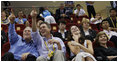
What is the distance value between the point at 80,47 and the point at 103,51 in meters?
0.24

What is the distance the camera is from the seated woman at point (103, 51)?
1304mm

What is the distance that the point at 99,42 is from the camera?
1.50m

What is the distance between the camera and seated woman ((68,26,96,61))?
1160 millimetres

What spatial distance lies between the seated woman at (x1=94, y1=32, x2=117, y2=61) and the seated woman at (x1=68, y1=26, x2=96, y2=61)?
Answer: 0.08 metres

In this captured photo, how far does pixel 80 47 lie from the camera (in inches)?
51.1

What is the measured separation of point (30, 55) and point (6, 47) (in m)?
0.29

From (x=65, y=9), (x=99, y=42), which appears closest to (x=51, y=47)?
(x=99, y=42)

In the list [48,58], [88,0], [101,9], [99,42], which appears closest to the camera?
[48,58]

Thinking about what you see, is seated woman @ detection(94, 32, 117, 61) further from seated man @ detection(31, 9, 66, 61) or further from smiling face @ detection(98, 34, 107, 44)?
seated man @ detection(31, 9, 66, 61)

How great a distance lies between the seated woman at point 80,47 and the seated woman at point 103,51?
0.27 feet

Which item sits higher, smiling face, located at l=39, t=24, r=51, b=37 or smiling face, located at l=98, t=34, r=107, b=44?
smiling face, located at l=39, t=24, r=51, b=37

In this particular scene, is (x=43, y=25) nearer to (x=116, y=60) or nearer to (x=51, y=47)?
(x=51, y=47)

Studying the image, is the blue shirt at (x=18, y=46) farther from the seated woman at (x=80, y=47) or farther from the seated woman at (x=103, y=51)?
the seated woman at (x=103, y=51)

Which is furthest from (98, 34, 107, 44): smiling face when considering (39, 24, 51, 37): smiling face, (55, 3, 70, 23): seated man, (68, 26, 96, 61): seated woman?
(55, 3, 70, 23): seated man
